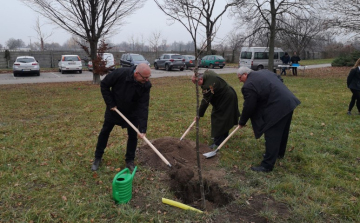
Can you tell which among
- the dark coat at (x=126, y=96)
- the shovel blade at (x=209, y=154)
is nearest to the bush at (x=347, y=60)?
the shovel blade at (x=209, y=154)

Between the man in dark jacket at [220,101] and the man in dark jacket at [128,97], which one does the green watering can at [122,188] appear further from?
the man in dark jacket at [220,101]

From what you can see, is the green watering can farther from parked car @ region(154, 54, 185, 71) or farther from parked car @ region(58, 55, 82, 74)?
parked car @ region(154, 54, 185, 71)

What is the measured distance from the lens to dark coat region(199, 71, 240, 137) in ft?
16.3

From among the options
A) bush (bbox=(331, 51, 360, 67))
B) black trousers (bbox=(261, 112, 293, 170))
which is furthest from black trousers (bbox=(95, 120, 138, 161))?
bush (bbox=(331, 51, 360, 67))

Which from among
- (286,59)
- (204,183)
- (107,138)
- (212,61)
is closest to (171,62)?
(212,61)

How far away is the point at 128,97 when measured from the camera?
12.7 ft

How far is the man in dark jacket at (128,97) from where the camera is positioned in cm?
376

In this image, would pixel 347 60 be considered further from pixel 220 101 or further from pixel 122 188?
pixel 122 188

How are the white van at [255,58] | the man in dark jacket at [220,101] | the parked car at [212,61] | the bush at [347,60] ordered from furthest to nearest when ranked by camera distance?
the bush at [347,60], the parked car at [212,61], the white van at [255,58], the man in dark jacket at [220,101]

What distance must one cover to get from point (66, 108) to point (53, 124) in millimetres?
2051

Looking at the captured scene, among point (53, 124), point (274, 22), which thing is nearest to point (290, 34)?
point (274, 22)

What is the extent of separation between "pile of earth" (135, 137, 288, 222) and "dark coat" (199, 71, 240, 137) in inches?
20.0

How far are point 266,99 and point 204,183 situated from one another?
1565 mm

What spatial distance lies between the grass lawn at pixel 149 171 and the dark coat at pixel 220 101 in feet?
1.50
